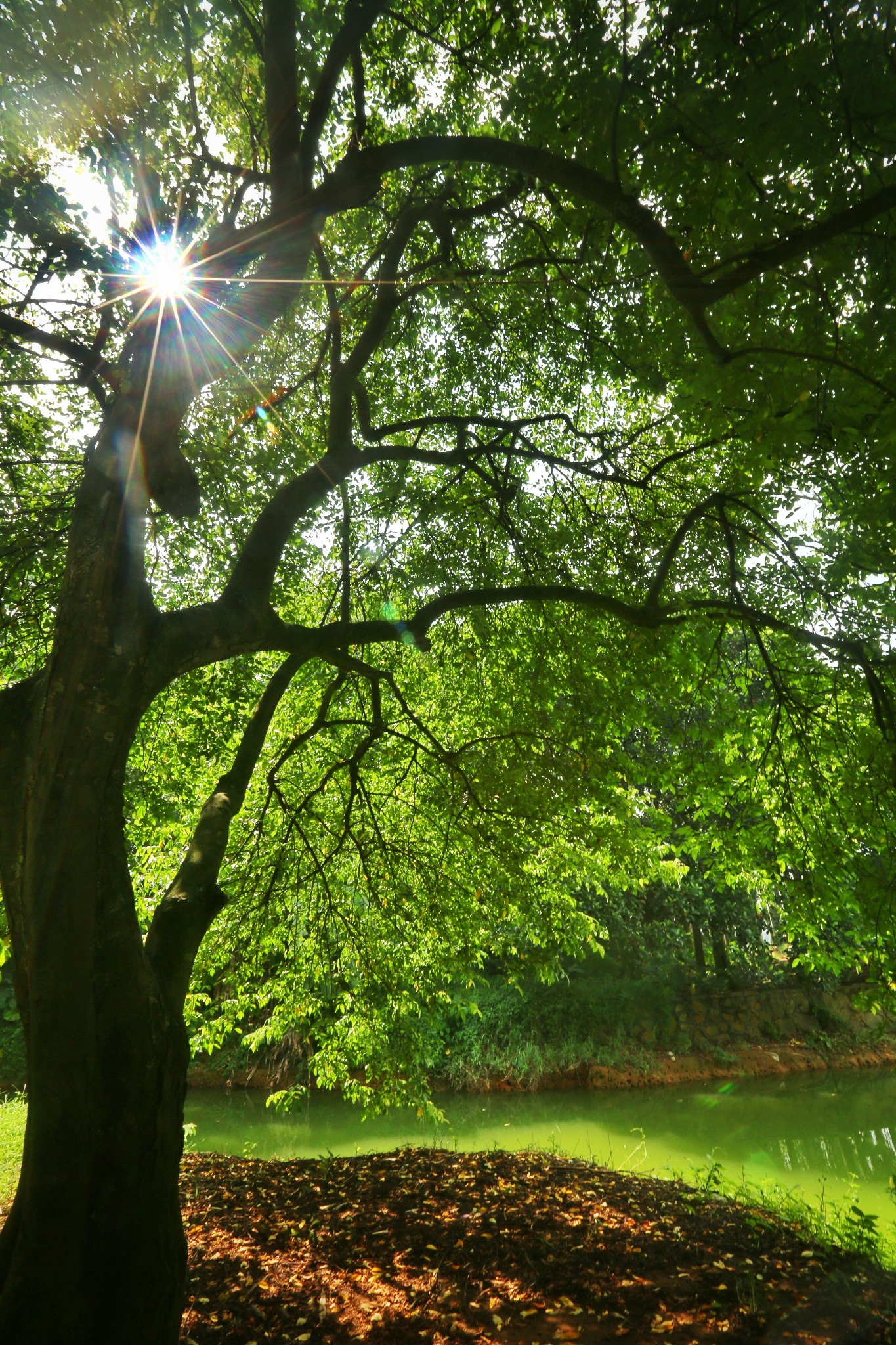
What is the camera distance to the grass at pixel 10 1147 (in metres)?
6.06

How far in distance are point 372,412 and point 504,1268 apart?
23.4 feet

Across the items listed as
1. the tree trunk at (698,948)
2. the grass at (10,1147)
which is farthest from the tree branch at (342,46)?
the tree trunk at (698,948)

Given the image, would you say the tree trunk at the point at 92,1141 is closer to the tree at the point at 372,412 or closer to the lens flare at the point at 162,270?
the tree at the point at 372,412

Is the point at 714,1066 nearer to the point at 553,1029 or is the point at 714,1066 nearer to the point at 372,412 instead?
the point at 553,1029

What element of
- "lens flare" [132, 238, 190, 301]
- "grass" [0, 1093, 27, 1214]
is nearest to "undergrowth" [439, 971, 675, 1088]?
"grass" [0, 1093, 27, 1214]

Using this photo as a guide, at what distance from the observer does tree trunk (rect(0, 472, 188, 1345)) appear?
253cm

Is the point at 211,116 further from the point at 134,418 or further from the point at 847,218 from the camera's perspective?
the point at 847,218

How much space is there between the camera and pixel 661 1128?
11320mm

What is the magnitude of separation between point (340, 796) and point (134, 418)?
13.5ft

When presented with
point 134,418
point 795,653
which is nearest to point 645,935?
point 795,653

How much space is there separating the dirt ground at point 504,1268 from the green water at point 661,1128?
3.16 metres

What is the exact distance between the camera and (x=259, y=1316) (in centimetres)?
335

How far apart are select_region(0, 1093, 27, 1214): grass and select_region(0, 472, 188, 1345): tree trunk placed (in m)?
3.03

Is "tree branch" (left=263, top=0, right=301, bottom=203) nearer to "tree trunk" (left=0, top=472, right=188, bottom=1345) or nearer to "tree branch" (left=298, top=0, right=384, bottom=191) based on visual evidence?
"tree branch" (left=298, top=0, right=384, bottom=191)
